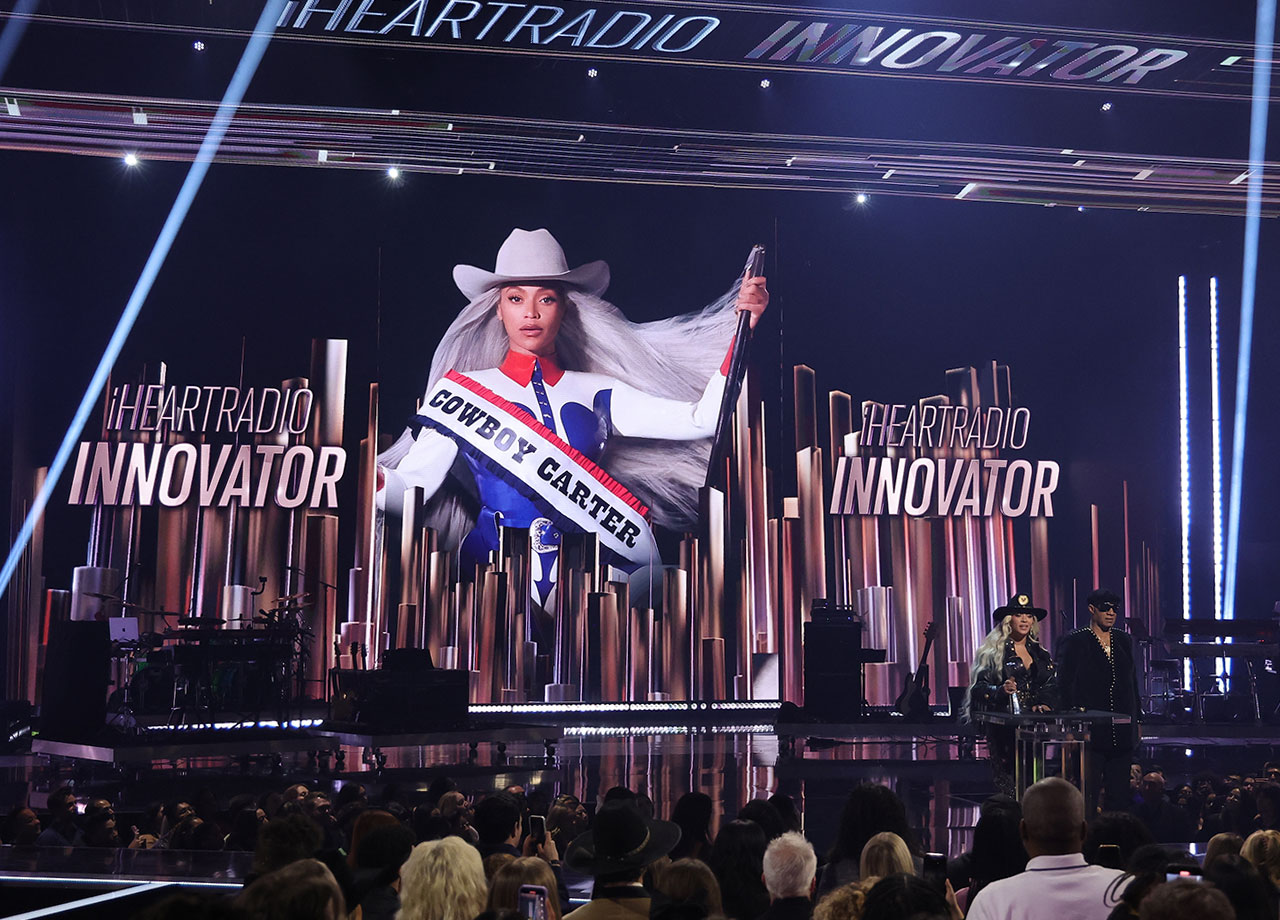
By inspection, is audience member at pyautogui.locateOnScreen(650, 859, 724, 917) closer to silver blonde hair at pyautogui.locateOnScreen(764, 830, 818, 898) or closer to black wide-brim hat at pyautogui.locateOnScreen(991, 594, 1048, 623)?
silver blonde hair at pyautogui.locateOnScreen(764, 830, 818, 898)

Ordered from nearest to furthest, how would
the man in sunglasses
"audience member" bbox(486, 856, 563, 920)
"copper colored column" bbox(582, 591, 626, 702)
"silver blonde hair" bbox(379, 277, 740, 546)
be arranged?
"audience member" bbox(486, 856, 563, 920) < the man in sunglasses < "copper colored column" bbox(582, 591, 626, 702) < "silver blonde hair" bbox(379, 277, 740, 546)

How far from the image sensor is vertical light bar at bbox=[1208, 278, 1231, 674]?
44.0 ft

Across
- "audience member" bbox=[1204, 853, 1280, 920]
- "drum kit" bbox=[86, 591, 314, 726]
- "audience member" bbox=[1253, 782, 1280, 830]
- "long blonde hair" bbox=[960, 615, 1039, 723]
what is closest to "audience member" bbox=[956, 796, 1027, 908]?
"audience member" bbox=[1204, 853, 1280, 920]

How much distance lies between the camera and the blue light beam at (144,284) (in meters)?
11.4

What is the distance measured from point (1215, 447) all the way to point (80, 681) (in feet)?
35.5

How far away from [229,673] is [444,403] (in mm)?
3247

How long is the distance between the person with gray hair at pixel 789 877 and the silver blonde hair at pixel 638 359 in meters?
9.50

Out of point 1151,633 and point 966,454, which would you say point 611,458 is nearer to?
point 966,454

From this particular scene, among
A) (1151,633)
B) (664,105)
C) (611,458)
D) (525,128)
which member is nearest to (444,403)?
(611,458)

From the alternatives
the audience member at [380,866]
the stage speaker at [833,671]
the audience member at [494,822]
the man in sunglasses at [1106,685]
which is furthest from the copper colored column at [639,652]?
the audience member at [380,866]

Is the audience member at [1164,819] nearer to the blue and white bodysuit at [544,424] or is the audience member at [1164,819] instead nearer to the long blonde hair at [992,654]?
the long blonde hair at [992,654]

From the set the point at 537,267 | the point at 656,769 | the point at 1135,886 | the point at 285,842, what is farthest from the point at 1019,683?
the point at 537,267

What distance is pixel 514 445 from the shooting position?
1246 cm

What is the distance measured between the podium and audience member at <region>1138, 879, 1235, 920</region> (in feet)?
13.1
